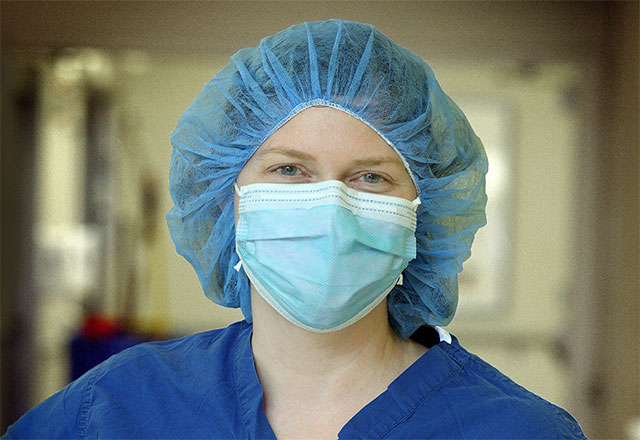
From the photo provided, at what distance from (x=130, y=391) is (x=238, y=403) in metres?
0.20

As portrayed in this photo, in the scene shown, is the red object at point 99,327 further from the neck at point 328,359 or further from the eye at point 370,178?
the eye at point 370,178

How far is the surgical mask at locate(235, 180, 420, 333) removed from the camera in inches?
41.1

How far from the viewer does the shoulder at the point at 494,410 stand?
40.4 inches

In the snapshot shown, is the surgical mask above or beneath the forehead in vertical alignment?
beneath

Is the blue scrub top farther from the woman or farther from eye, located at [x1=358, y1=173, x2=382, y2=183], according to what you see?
eye, located at [x1=358, y1=173, x2=382, y2=183]

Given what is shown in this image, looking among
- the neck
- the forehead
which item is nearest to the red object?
the neck

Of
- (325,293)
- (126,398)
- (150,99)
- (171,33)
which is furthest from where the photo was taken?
(150,99)

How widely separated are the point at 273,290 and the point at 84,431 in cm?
42

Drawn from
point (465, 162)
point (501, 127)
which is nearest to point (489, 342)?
point (501, 127)

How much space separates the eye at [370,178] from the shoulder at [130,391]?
414mm

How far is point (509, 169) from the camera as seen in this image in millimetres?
3627

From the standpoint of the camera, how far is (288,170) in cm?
110

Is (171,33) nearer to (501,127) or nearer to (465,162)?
(501,127)

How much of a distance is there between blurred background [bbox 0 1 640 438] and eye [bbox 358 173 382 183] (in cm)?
205
